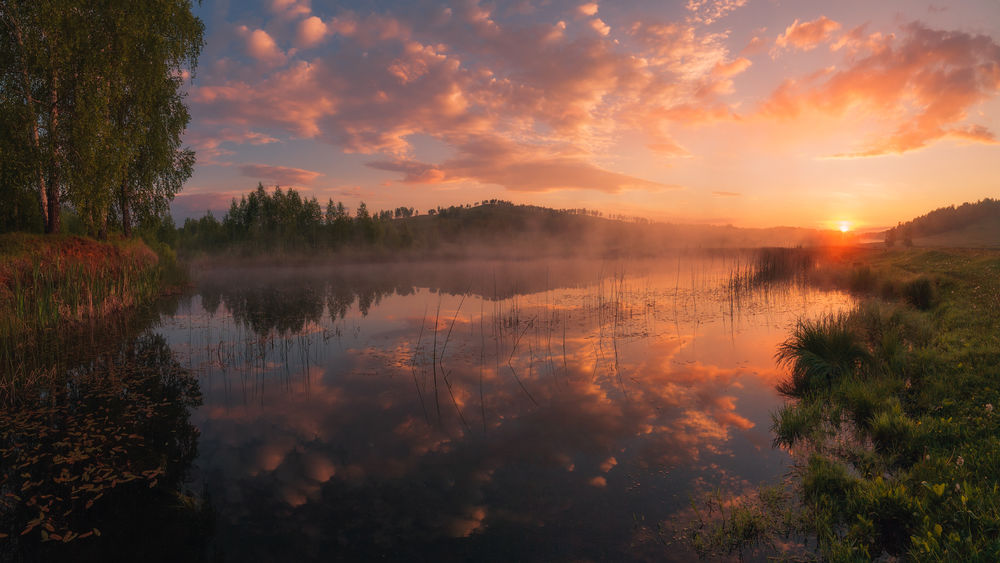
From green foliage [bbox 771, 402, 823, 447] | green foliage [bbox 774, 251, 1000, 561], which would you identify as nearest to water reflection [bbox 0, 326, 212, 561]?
green foliage [bbox 774, 251, 1000, 561]

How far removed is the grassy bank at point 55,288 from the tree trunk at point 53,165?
132 centimetres

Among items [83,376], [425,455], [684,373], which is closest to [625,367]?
[684,373]

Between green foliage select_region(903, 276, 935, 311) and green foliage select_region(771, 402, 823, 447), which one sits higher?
green foliage select_region(903, 276, 935, 311)

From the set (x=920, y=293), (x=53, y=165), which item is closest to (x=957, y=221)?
(x=920, y=293)

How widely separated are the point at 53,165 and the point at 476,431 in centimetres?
2416

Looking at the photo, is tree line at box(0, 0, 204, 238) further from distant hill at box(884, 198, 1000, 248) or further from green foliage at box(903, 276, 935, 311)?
distant hill at box(884, 198, 1000, 248)

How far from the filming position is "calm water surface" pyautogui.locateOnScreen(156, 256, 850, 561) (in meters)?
5.38

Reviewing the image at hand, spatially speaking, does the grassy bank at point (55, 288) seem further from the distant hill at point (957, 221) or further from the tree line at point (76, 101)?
the distant hill at point (957, 221)

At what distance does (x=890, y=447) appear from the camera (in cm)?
660

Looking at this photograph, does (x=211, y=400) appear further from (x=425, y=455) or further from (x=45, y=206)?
(x=45, y=206)

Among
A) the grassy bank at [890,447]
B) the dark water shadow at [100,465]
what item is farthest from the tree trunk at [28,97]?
the grassy bank at [890,447]

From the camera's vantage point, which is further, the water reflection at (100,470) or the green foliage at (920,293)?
the green foliage at (920,293)

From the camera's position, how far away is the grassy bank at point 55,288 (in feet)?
39.3

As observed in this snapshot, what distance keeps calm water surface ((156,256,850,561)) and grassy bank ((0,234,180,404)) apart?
2.92m
